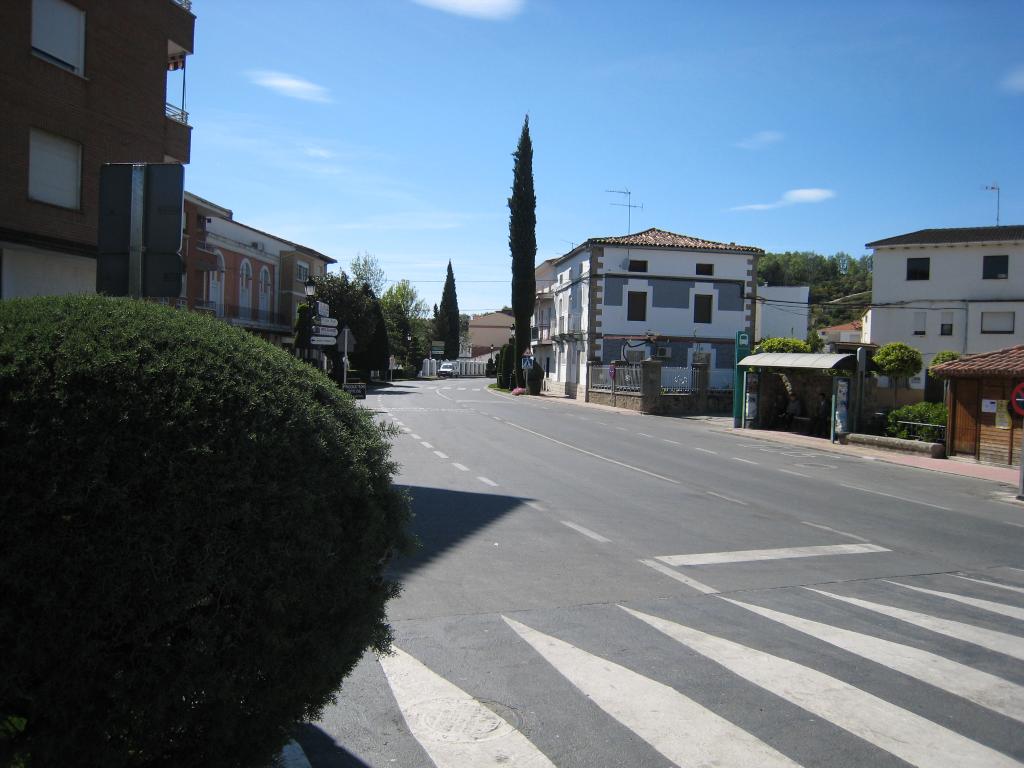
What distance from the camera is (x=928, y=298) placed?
146 ft

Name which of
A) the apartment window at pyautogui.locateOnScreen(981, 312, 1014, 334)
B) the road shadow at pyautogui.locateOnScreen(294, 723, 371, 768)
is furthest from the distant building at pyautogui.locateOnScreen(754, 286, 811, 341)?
the road shadow at pyautogui.locateOnScreen(294, 723, 371, 768)

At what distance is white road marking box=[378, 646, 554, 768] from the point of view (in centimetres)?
361

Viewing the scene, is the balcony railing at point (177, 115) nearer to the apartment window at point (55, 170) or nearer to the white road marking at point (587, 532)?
the apartment window at point (55, 170)

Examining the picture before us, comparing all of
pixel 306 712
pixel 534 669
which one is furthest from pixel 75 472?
pixel 534 669

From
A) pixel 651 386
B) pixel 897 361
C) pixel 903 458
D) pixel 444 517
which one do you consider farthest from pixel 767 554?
pixel 651 386

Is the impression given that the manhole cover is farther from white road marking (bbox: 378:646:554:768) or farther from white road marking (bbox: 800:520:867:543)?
white road marking (bbox: 800:520:867:543)

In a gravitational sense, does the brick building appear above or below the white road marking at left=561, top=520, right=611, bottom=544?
above

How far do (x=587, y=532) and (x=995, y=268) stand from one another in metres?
43.3

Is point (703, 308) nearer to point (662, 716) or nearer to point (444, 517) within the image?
point (444, 517)

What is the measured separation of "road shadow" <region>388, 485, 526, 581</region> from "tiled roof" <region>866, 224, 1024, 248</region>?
41.8 metres

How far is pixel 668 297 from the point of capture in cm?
4578

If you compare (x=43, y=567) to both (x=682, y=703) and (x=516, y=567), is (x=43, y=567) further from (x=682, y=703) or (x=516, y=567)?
(x=516, y=567)

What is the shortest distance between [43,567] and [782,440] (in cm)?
2429

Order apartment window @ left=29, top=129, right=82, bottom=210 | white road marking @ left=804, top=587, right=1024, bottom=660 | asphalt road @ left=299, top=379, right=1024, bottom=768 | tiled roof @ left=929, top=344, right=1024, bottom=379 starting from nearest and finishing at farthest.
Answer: asphalt road @ left=299, top=379, right=1024, bottom=768, white road marking @ left=804, top=587, right=1024, bottom=660, apartment window @ left=29, top=129, right=82, bottom=210, tiled roof @ left=929, top=344, right=1024, bottom=379
